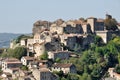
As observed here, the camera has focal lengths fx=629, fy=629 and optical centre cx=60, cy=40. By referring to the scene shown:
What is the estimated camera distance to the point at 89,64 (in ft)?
206

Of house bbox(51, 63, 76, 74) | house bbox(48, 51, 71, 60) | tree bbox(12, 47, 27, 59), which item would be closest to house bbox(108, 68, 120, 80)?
house bbox(51, 63, 76, 74)

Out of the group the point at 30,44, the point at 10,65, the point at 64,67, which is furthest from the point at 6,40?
the point at 64,67

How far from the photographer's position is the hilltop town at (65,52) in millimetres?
58781

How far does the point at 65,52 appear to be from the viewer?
62.4 meters

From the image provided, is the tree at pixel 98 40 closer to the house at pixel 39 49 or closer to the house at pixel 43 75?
the house at pixel 39 49

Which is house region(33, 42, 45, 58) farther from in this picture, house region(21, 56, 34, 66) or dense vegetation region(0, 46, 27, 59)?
house region(21, 56, 34, 66)

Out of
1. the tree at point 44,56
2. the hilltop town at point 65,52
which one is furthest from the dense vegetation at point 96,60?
the tree at point 44,56

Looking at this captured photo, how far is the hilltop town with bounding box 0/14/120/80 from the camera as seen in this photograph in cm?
5878

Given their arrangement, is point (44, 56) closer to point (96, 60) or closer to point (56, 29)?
point (96, 60)

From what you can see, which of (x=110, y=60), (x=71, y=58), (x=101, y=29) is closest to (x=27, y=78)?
(x=71, y=58)

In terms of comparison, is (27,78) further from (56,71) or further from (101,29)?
(101,29)

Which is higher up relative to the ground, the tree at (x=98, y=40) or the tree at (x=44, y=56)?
the tree at (x=98, y=40)

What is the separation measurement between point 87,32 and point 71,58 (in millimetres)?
7700

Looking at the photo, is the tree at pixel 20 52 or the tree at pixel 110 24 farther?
the tree at pixel 110 24
